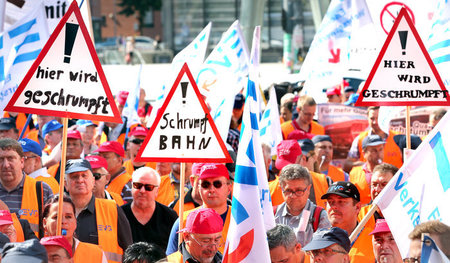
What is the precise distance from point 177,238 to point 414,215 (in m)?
1.72

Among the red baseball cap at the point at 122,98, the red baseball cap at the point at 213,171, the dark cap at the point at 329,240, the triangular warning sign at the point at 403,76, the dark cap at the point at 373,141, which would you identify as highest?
the red baseball cap at the point at 122,98

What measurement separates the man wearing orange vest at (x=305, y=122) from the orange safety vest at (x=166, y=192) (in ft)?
7.80

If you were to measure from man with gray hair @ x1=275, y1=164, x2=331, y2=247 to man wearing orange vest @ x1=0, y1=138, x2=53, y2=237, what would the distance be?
1.90 meters

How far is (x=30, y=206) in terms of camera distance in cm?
748

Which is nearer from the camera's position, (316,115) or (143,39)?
(316,115)

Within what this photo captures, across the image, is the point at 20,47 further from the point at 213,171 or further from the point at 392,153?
the point at 392,153

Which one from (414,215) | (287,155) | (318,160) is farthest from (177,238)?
(318,160)

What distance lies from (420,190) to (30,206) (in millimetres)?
3174

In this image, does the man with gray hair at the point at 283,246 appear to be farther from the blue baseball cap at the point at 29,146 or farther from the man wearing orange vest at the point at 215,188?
the blue baseball cap at the point at 29,146

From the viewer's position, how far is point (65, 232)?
652cm

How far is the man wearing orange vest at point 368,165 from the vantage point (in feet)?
28.7

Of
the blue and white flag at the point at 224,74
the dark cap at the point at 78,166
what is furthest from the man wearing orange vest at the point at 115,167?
the dark cap at the point at 78,166

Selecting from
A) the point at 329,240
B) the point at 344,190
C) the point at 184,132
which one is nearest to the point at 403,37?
the point at 344,190

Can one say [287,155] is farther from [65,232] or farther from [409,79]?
[65,232]
